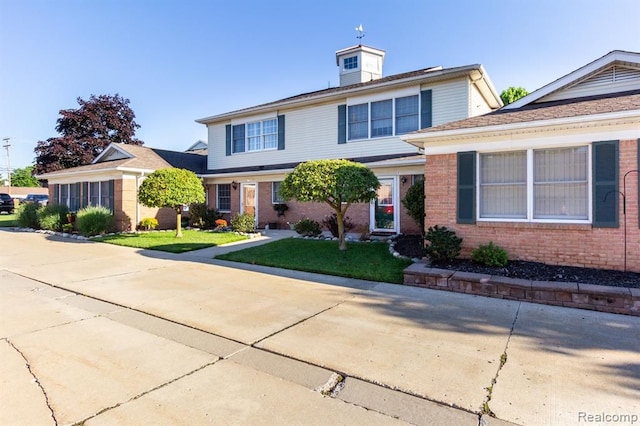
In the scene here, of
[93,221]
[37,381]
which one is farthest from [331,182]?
[93,221]

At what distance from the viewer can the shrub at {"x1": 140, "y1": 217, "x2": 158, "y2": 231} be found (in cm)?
1722

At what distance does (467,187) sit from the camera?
8.05 m

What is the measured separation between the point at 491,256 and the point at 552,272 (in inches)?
43.1

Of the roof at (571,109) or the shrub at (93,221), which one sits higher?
the roof at (571,109)

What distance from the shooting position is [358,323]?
5.05 m

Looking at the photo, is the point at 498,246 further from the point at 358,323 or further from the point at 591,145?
the point at 358,323

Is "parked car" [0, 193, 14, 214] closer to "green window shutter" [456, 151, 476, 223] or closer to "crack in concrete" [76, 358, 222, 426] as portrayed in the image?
"crack in concrete" [76, 358, 222, 426]

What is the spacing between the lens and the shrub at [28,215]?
65.3ft

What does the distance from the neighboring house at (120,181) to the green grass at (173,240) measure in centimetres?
194

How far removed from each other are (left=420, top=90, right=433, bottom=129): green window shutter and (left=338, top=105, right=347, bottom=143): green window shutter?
11.1 feet

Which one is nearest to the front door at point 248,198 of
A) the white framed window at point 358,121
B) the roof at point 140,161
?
the roof at point 140,161

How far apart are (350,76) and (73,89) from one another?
26108 millimetres

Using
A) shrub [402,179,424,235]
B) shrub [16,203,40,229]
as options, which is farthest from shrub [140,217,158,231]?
shrub [402,179,424,235]

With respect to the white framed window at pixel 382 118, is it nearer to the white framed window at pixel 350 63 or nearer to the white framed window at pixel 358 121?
the white framed window at pixel 358 121
